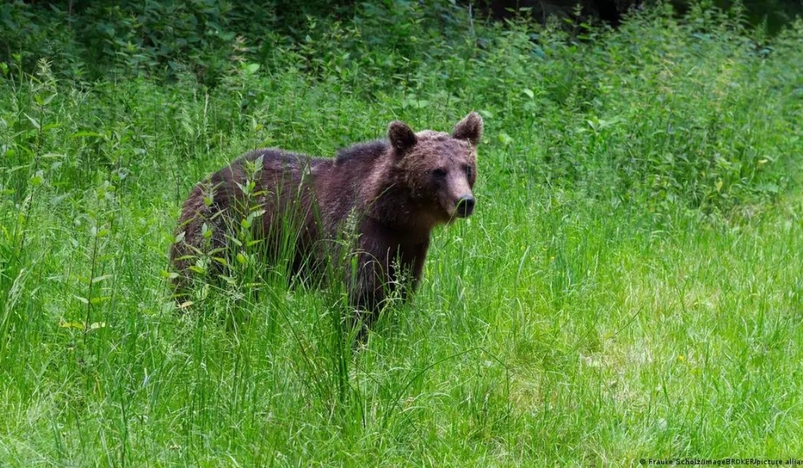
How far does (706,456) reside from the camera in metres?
4.38

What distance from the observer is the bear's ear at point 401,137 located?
5.92 metres

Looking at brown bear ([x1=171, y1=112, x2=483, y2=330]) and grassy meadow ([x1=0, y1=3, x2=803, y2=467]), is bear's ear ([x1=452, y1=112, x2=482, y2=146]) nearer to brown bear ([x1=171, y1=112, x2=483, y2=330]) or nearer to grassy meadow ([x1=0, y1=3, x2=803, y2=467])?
brown bear ([x1=171, y1=112, x2=483, y2=330])

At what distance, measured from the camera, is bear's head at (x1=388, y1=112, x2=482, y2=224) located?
575 centimetres

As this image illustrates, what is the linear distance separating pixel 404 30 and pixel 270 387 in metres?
7.40

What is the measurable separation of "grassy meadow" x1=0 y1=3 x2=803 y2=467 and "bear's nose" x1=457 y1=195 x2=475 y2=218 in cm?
40

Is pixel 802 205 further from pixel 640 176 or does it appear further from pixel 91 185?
pixel 91 185

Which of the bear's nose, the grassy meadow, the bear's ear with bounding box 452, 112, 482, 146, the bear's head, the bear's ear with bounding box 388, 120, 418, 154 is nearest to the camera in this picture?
the grassy meadow

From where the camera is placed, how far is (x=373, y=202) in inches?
221

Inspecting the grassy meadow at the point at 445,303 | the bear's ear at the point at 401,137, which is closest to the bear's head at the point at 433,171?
the bear's ear at the point at 401,137

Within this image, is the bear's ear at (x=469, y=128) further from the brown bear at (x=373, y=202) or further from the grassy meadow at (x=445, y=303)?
the grassy meadow at (x=445, y=303)

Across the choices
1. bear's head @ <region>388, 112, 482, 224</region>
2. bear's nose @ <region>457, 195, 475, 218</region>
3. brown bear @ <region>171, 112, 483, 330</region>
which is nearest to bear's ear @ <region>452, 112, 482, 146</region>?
brown bear @ <region>171, 112, 483, 330</region>

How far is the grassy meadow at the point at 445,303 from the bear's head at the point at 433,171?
0.40 m

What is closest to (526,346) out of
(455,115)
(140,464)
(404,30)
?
(140,464)

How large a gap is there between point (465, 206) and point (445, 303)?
0.56 m
